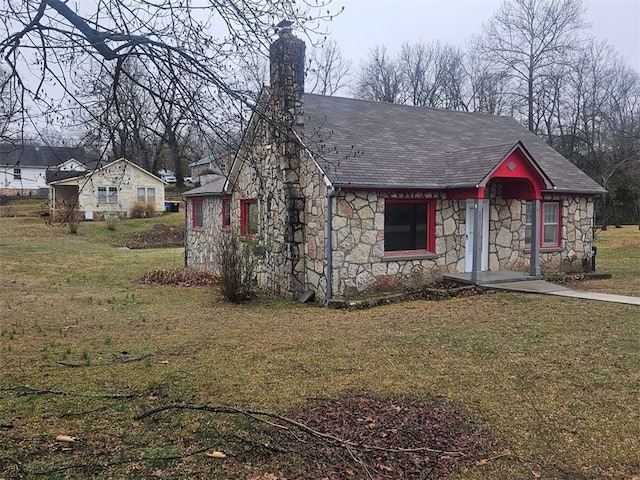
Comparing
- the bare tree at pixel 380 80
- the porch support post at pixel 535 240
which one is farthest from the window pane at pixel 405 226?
the bare tree at pixel 380 80

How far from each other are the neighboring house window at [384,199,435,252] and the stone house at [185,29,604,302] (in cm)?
2

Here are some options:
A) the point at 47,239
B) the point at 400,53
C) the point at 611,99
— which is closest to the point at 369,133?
the point at 47,239

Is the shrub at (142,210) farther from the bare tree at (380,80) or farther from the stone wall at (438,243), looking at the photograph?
the stone wall at (438,243)

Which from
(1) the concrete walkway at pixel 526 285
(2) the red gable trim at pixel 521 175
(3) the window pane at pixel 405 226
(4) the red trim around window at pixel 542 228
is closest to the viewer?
(1) the concrete walkway at pixel 526 285

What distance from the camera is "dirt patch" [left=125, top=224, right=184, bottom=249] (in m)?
28.8

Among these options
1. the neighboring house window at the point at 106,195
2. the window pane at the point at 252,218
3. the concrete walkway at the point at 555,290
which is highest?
the neighboring house window at the point at 106,195

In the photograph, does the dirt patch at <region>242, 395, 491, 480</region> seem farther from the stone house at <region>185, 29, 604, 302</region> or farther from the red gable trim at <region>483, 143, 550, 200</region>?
the red gable trim at <region>483, 143, 550, 200</region>

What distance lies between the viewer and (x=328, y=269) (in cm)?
1130

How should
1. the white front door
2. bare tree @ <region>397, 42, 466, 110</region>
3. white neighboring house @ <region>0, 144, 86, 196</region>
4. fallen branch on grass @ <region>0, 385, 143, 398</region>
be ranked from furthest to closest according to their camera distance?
bare tree @ <region>397, 42, 466, 110</region> < the white front door < fallen branch on grass @ <region>0, 385, 143, 398</region> < white neighboring house @ <region>0, 144, 86, 196</region>

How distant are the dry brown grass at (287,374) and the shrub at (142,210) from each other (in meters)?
26.0

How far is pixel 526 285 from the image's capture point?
1223cm

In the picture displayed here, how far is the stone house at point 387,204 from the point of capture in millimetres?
11539

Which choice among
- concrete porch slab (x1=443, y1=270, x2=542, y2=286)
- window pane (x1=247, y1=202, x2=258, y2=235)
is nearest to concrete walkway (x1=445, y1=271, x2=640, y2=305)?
concrete porch slab (x1=443, y1=270, x2=542, y2=286)

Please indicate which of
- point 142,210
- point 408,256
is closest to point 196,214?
point 408,256
